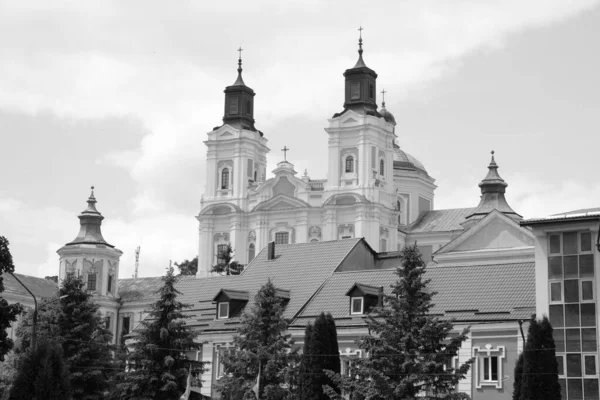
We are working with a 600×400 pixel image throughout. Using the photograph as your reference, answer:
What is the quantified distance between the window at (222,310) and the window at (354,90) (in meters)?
58.7

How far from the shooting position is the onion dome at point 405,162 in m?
122

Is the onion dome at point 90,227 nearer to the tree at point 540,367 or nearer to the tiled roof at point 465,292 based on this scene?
the tiled roof at point 465,292

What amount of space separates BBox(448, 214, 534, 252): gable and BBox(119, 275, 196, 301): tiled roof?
4409 centimetres

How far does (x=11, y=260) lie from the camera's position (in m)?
45.0

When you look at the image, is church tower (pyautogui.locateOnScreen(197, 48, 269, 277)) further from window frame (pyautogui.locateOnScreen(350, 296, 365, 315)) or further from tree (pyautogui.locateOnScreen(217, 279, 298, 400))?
tree (pyautogui.locateOnScreen(217, 279, 298, 400))

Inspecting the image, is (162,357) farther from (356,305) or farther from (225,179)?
(225,179)

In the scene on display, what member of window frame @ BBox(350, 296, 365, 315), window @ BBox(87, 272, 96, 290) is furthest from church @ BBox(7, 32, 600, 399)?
window frame @ BBox(350, 296, 365, 315)

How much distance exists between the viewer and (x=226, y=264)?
109312 millimetres

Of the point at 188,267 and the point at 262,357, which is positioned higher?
the point at 188,267

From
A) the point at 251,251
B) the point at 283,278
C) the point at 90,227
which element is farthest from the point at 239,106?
the point at 283,278

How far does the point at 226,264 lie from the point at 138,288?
48.3 ft

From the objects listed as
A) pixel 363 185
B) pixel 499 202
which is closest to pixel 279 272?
pixel 499 202

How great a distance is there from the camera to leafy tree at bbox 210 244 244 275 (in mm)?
106375

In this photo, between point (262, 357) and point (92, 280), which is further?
point (92, 280)
